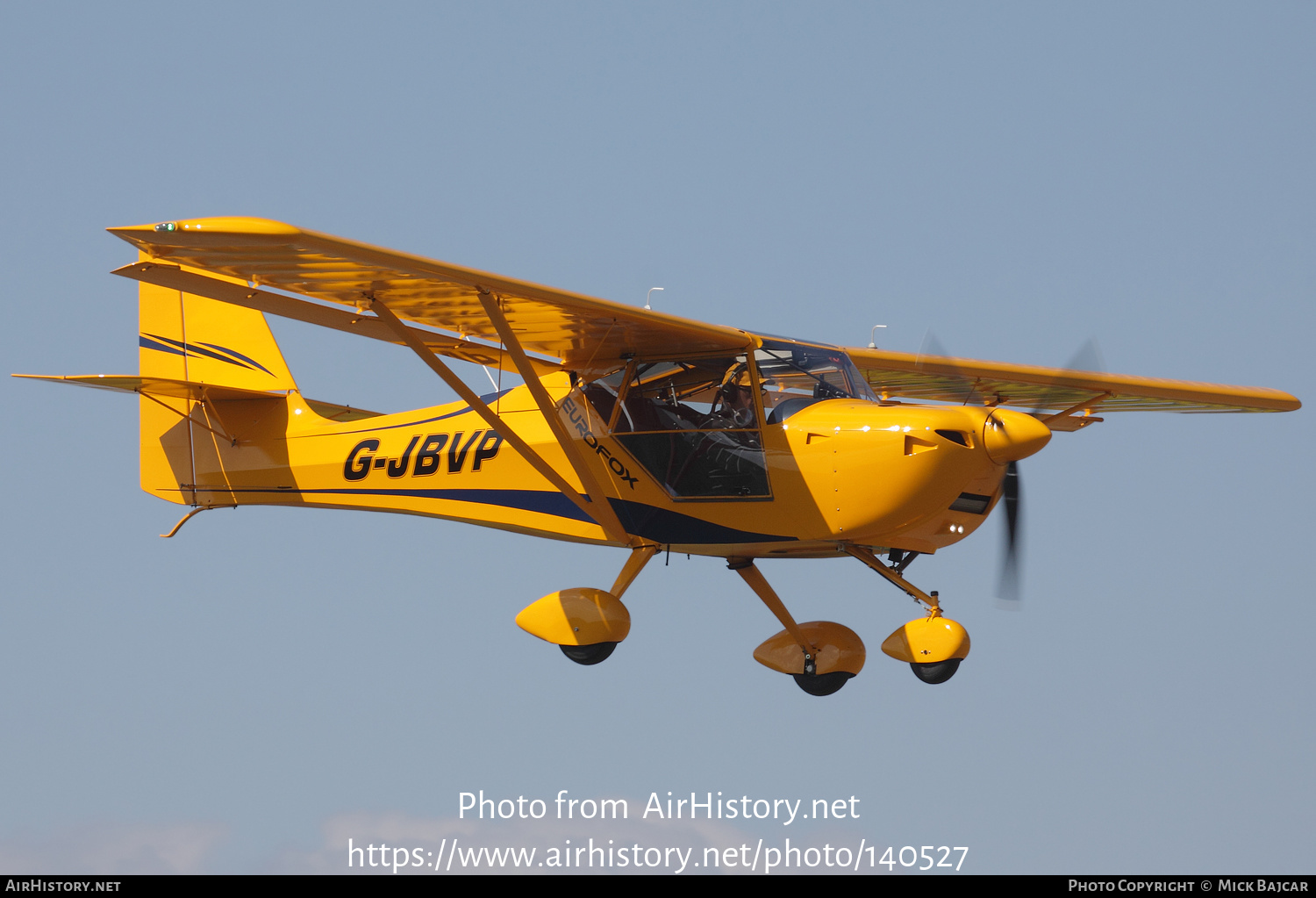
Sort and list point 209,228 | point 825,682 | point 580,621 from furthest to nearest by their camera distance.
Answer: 1. point 825,682
2. point 580,621
3. point 209,228

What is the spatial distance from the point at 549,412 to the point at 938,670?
11.4 feet

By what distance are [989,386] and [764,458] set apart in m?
4.36

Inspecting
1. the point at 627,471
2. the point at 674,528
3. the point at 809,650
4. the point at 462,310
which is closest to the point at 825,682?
the point at 809,650

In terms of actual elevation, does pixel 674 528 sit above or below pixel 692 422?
below

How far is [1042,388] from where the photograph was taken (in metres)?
15.2

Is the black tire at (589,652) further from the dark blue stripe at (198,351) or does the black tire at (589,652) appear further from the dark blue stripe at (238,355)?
the dark blue stripe at (198,351)

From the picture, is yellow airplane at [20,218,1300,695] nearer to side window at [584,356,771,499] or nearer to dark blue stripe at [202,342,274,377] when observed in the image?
side window at [584,356,771,499]

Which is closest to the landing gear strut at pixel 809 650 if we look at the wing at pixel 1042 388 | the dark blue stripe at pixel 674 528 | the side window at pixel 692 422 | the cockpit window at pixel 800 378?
the dark blue stripe at pixel 674 528

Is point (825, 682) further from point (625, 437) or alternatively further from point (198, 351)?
point (198, 351)

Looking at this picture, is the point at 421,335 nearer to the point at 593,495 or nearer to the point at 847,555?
the point at 593,495

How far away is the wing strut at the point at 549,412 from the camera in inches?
449

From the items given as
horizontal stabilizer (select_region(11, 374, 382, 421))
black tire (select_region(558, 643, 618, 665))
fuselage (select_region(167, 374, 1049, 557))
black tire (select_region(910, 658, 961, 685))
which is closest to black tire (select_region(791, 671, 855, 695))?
fuselage (select_region(167, 374, 1049, 557))

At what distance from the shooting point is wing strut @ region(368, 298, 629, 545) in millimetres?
11695

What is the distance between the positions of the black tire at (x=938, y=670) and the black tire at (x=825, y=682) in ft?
5.06
